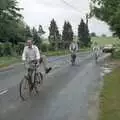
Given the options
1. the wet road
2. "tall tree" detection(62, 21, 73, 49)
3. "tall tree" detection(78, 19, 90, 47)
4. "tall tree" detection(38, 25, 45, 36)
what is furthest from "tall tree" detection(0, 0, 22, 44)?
"tall tree" detection(78, 19, 90, 47)

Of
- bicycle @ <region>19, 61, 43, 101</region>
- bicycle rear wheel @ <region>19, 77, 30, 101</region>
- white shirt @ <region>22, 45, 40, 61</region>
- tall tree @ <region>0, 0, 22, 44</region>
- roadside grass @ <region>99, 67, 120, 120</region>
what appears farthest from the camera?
tall tree @ <region>0, 0, 22, 44</region>

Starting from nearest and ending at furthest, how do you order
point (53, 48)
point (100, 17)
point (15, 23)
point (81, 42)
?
point (100, 17), point (15, 23), point (53, 48), point (81, 42)

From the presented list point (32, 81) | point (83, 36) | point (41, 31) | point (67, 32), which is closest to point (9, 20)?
point (41, 31)

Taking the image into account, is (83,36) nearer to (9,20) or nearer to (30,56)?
(9,20)

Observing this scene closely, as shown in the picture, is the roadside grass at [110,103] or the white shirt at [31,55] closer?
the roadside grass at [110,103]

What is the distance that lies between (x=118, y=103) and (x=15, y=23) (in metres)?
63.7

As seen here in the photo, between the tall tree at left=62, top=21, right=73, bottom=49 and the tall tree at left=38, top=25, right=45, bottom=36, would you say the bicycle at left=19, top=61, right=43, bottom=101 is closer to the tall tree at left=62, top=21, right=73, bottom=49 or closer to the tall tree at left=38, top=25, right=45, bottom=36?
the tall tree at left=38, top=25, right=45, bottom=36

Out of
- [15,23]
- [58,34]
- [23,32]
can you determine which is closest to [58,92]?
[15,23]

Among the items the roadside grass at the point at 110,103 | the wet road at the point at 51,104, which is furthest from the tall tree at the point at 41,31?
the roadside grass at the point at 110,103

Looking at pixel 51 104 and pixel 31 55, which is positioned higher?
pixel 31 55

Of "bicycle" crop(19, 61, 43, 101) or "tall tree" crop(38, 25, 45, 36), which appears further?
"tall tree" crop(38, 25, 45, 36)

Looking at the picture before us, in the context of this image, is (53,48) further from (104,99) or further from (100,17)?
(104,99)

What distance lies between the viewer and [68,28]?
128500mm

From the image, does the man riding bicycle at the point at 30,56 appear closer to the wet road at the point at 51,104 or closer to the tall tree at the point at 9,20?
the wet road at the point at 51,104
